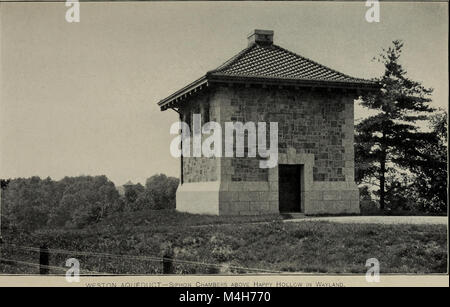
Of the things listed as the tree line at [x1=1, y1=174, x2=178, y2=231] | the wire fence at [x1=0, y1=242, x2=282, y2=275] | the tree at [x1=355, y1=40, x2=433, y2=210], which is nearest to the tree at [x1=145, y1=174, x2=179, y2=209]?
the tree line at [x1=1, y1=174, x2=178, y2=231]

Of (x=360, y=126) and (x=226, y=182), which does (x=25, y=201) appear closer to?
(x=360, y=126)

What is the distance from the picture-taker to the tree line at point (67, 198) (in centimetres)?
6159

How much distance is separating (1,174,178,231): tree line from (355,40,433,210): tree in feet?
97.2

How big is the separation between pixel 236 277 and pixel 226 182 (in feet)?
29.0

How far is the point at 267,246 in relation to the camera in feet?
49.1

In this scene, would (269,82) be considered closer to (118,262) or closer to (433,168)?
(118,262)

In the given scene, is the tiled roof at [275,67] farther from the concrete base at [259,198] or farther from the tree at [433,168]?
the tree at [433,168]

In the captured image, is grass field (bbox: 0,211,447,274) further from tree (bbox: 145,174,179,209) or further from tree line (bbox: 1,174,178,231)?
tree line (bbox: 1,174,178,231)

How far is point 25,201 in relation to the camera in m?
67.6

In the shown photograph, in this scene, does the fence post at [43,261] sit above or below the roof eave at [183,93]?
below

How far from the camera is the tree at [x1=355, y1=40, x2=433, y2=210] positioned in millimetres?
29375

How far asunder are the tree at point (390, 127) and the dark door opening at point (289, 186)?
332 inches

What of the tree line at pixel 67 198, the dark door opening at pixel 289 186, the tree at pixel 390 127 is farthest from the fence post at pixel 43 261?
the tree line at pixel 67 198

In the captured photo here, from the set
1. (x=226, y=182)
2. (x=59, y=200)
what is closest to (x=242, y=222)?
(x=226, y=182)
